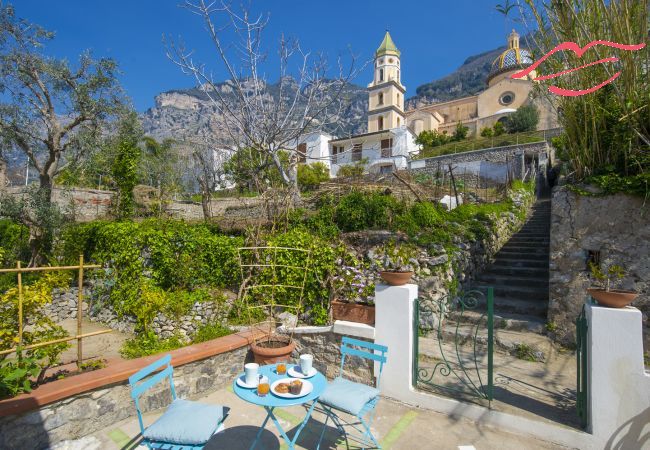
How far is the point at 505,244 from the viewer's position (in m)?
8.47

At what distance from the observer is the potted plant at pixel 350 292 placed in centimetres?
466

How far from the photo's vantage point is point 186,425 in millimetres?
2443

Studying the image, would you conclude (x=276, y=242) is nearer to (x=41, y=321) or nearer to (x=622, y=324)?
(x=41, y=321)

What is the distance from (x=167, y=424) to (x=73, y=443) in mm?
1368

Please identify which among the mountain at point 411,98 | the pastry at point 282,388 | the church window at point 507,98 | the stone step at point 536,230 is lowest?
the pastry at point 282,388

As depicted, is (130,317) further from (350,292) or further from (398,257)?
(398,257)

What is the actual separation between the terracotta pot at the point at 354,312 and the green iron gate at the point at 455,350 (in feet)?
2.13

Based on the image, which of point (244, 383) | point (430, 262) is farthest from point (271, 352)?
point (430, 262)

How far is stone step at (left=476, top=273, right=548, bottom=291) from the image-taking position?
6020 mm

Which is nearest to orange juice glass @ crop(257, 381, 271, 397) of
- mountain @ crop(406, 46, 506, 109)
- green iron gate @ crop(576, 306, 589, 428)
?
green iron gate @ crop(576, 306, 589, 428)

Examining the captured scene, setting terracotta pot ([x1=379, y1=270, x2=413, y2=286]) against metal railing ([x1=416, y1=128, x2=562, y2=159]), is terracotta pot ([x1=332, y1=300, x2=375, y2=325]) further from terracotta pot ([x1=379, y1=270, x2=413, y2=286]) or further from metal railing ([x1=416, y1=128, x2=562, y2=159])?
metal railing ([x1=416, y1=128, x2=562, y2=159])

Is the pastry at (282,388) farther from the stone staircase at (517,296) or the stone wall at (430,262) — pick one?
the stone wall at (430,262)

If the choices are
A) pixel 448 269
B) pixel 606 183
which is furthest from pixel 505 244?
pixel 606 183

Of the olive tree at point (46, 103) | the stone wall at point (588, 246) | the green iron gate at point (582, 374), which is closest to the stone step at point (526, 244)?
the stone wall at point (588, 246)
